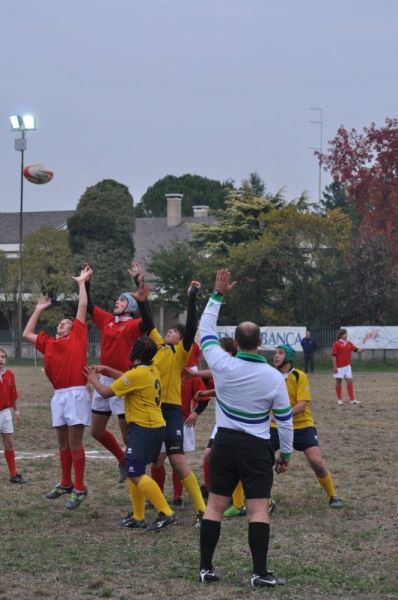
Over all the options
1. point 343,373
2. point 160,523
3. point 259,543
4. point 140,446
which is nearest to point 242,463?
point 259,543


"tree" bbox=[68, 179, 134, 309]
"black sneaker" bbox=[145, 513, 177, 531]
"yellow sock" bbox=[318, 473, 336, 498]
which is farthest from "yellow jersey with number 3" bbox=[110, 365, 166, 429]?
"tree" bbox=[68, 179, 134, 309]

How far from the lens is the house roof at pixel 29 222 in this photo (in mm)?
71669

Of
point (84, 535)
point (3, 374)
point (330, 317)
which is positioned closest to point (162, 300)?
point (330, 317)

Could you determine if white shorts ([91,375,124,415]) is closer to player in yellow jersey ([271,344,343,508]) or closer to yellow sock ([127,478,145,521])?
yellow sock ([127,478,145,521])

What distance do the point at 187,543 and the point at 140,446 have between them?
983 millimetres

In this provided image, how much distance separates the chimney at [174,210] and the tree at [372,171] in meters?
25.9

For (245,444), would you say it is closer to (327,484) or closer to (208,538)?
(208,538)

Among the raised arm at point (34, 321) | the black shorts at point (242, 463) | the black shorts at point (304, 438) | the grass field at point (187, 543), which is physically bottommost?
the grass field at point (187, 543)

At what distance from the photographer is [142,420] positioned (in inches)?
373

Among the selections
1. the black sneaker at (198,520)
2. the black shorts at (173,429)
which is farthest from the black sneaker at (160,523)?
the black shorts at (173,429)

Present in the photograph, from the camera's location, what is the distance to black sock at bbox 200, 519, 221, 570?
7.54 m

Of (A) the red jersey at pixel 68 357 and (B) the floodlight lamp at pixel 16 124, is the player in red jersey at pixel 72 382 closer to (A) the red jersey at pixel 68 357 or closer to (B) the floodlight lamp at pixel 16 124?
(A) the red jersey at pixel 68 357

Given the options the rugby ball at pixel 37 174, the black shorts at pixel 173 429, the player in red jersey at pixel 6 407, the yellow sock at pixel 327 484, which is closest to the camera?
the black shorts at pixel 173 429

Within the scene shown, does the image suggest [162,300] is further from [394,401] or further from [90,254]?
[394,401]
